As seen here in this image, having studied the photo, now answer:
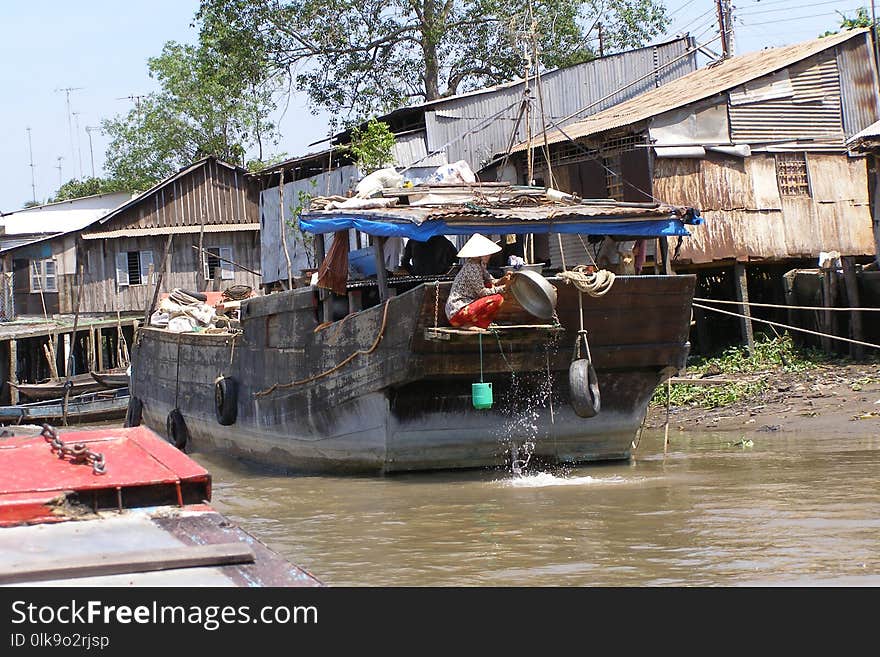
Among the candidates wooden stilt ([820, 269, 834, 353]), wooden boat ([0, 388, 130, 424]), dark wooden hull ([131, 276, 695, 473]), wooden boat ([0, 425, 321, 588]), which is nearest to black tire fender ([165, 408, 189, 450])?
dark wooden hull ([131, 276, 695, 473])

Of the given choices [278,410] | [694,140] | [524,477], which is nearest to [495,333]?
[524,477]

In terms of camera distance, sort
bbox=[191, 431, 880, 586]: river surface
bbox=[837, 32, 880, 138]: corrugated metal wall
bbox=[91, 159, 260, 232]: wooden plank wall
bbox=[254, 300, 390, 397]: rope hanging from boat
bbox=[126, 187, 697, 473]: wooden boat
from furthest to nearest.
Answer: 1. bbox=[91, 159, 260, 232]: wooden plank wall
2. bbox=[837, 32, 880, 138]: corrugated metal wall
3. bbox=[254, 300, 390, 397]: rope hanging from boat
4. bbox=[126, 187, 697, 473]: wooden boat
5. bbox=[191, 431, 880, 586]: river surface

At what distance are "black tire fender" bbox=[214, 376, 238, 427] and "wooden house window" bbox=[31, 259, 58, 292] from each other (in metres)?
20.7

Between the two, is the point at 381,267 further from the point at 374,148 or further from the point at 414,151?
the point at 414,151

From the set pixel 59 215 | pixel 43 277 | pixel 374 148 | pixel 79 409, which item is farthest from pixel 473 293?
pixel 59 215

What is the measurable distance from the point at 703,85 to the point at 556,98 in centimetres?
509

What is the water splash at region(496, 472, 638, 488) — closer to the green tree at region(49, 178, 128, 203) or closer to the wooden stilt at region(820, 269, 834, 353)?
the wooden stilt at region(820, 269, 834, 353)

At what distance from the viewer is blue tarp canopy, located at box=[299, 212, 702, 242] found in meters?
10.1

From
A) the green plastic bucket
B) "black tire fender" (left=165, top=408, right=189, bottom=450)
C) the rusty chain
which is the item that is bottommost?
"black tire fender" (left=165, top=408, right=189, bottom=450)

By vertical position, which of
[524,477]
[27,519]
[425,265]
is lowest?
[524,477]
